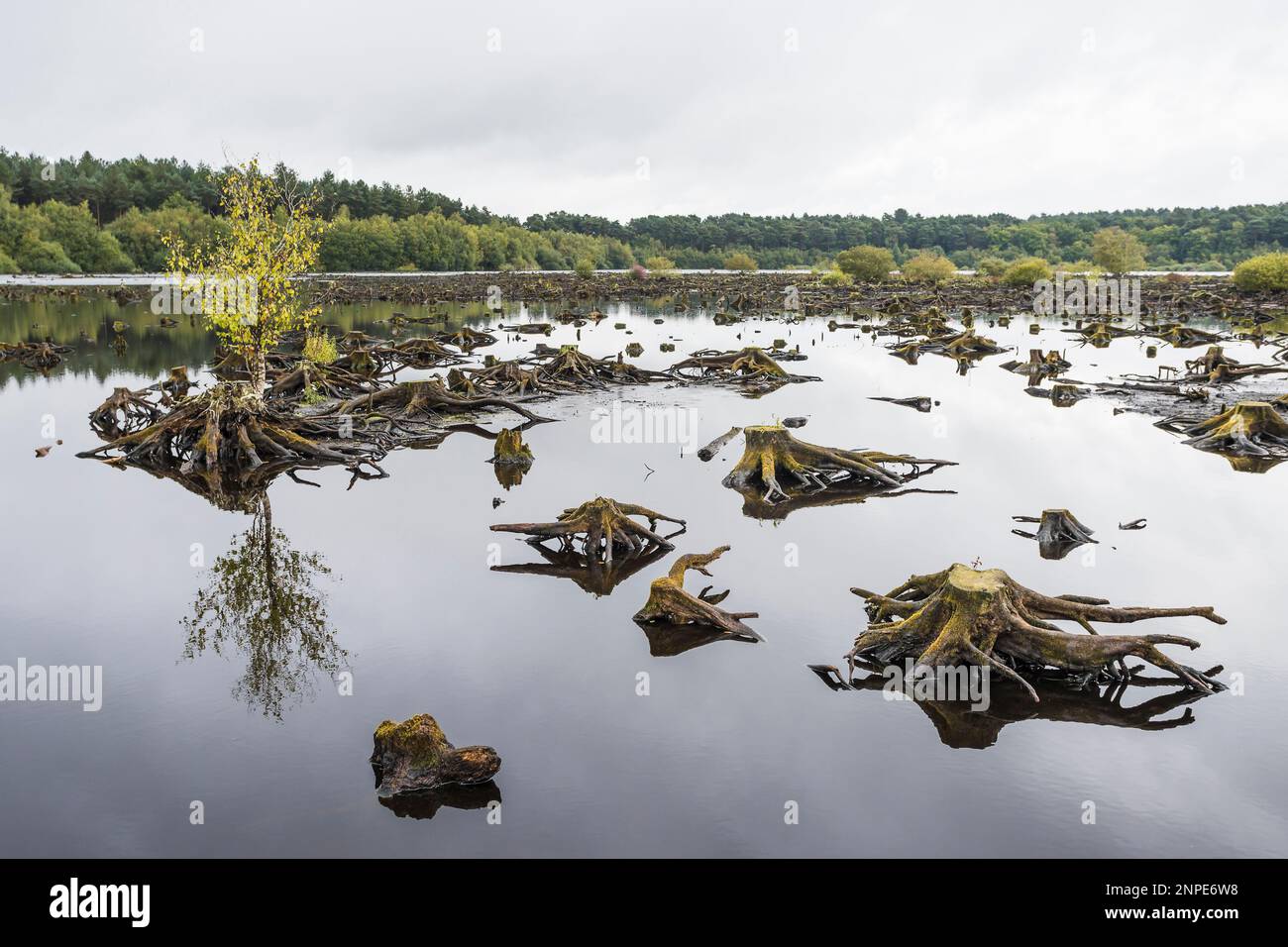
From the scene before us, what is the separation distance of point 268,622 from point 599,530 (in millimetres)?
4541

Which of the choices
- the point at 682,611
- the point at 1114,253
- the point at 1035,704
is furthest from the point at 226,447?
the point at 1114,253

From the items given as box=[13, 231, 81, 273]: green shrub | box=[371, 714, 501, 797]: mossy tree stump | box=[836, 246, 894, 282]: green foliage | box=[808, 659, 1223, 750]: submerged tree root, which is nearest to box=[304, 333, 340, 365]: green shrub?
box=[371, 714, 501, 797]: mossy tree stump

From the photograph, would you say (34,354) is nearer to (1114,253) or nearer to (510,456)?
(510,456)

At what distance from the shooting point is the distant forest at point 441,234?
11412 cm

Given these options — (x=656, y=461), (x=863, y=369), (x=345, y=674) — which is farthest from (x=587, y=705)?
(x=863, y=369)

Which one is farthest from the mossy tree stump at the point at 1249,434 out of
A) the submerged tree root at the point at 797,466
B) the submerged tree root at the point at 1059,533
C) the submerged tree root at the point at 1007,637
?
the submerged tree root at the point at 1007,637

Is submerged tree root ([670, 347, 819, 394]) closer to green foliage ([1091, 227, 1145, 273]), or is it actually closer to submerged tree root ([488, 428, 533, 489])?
submerged tree root ([488, 428, 533, 489])

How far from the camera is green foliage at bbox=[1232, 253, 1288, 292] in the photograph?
69.6 meters

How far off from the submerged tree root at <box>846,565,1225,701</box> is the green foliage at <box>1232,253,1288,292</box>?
242ft

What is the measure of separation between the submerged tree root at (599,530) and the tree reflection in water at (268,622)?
2.86m

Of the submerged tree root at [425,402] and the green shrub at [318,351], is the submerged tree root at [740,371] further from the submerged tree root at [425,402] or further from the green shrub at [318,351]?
the green shrub at [318,351]

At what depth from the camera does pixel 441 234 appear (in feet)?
483

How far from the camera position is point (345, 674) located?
9938mm
